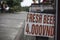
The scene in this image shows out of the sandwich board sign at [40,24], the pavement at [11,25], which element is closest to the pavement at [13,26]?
the pavement at [11,25]

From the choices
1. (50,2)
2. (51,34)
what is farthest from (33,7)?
(51,34)

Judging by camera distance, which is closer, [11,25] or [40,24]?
[40,24]

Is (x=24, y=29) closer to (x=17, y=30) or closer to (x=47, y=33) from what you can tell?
(x=17, y=30)

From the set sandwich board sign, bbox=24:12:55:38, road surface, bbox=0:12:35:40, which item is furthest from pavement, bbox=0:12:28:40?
sandwich board sign, bbox=24:12:55:38

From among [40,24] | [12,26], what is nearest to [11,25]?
[12,26]

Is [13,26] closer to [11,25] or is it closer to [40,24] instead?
[11,25]

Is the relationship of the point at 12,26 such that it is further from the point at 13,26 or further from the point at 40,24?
the point at 40,24

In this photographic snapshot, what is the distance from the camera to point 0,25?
5.11 m

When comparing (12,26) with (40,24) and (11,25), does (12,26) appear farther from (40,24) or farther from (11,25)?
(40,24)

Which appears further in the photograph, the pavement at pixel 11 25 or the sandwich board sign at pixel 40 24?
the pavement at pixel 11 25

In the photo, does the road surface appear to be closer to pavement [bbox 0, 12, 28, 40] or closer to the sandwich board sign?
pavement [bbox 0, 12, 28, 40]

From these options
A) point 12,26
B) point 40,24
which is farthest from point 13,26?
point 40,24

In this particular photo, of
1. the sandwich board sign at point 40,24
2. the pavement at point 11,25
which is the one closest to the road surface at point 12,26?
the pavement at point 11,25

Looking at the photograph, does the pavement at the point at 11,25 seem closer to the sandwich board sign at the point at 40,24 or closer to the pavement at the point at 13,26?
the pavement at the point at 13,26
